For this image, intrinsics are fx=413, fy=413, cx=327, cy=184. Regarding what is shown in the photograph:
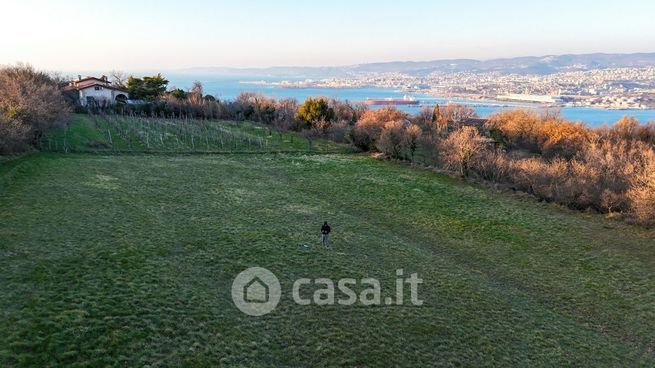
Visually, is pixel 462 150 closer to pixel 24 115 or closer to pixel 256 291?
pixel 256 291

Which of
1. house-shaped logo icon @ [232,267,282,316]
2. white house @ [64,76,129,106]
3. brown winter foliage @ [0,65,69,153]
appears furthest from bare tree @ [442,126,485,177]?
white house @ [64,76,129,106]

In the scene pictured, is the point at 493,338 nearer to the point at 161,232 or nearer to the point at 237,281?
the point at 237,281

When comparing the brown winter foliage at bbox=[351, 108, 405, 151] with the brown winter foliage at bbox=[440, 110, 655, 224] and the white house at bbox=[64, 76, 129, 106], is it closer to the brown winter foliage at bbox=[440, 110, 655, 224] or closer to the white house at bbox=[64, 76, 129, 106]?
the brown winter foliage at bbox=[440, 110, 655, 224]

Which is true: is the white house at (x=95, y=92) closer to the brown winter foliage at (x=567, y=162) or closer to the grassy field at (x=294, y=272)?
the grassy field at (x=294, y=272)

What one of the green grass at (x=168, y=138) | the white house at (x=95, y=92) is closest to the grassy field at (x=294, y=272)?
the green grass at (x=168, y=138)

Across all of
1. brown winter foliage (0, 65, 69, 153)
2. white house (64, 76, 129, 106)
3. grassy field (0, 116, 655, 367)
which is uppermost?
white house (64, 76, 129, 106)

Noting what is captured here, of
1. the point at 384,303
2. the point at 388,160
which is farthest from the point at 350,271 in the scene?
the point at 388,160

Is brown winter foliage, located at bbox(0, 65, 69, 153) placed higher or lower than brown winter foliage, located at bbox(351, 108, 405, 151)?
higher
